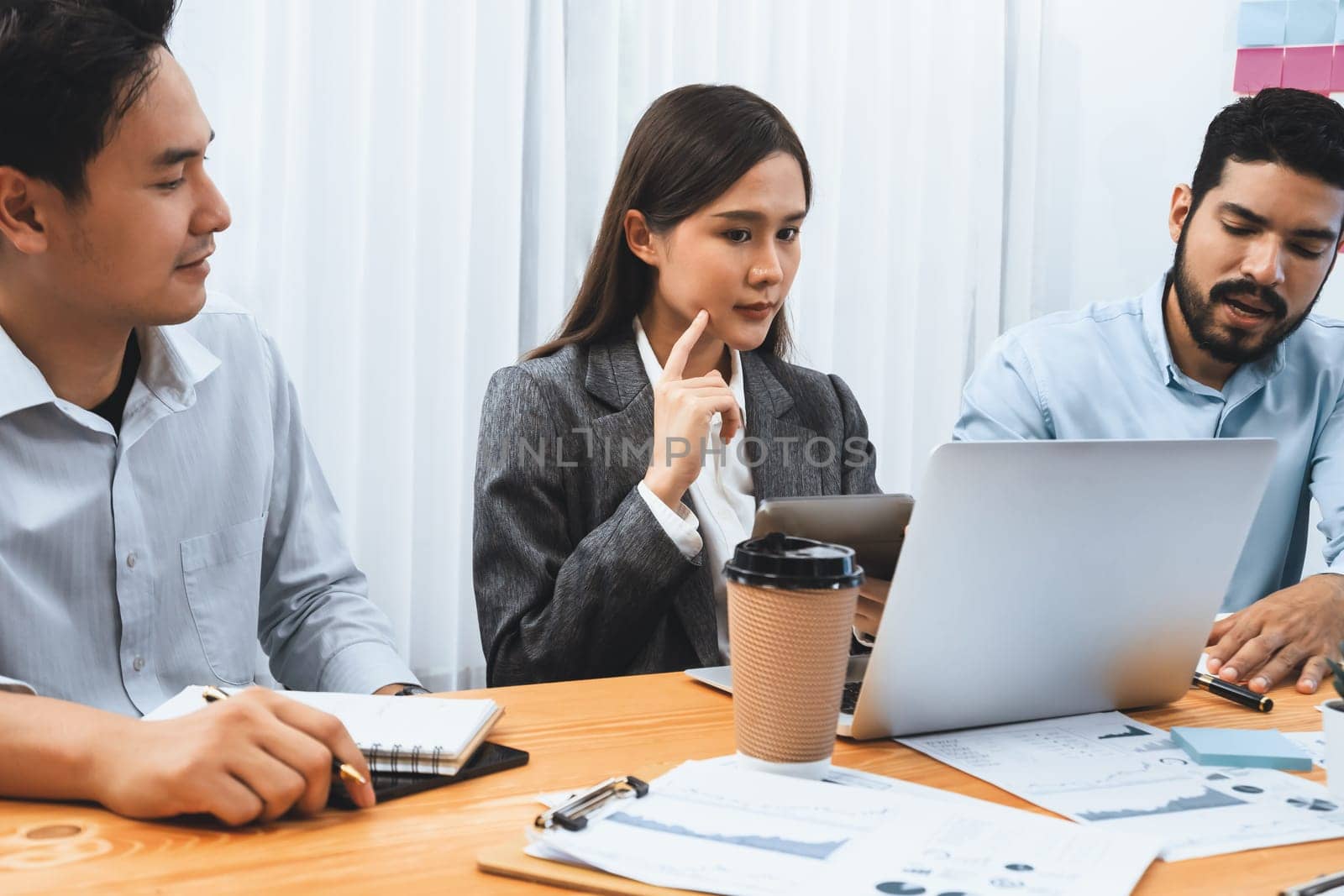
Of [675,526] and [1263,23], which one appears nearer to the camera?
[675,526]

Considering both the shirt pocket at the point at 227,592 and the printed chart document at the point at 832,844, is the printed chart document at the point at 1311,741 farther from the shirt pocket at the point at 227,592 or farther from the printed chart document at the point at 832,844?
the shirt pocket at the point at 227,592

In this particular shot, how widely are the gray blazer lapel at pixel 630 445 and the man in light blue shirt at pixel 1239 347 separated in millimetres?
628

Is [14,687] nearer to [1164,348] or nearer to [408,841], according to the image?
[408,841]

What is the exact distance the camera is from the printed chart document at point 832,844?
25.0 inches

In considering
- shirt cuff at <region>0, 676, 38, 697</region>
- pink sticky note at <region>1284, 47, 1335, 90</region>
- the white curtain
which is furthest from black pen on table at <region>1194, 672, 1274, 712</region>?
pink sticky note at <region>1284, 47, 1335, 90</region>

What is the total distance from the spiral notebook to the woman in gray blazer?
445 millimetres

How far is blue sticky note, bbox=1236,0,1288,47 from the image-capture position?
10.1 ft

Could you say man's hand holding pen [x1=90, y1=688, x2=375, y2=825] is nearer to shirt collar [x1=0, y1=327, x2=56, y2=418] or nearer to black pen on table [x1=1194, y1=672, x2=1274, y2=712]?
shirt collar [x1=0, y1=327, x2=56, y2=418]

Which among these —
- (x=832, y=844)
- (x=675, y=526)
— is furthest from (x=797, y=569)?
(x=675, y=526)

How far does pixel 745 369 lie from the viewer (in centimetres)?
174

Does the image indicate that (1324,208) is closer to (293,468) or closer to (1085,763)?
(1085,763)

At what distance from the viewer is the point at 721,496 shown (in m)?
1.62

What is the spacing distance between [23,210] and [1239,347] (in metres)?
1.68

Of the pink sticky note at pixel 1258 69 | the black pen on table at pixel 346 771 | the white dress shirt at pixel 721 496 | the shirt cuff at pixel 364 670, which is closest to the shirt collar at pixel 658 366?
the white dress shirt at pixel 721 496
